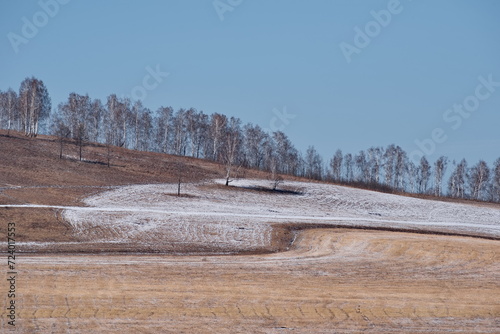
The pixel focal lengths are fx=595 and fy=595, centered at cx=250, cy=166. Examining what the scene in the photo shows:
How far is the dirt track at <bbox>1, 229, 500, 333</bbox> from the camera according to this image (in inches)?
647

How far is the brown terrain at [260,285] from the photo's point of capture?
16578 millimetres

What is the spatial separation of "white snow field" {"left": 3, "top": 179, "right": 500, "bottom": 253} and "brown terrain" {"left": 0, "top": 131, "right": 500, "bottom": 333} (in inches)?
87.6

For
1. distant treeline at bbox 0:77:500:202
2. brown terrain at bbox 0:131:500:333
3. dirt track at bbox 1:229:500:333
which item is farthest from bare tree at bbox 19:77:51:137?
dirt track at bbox 1:229:500:333

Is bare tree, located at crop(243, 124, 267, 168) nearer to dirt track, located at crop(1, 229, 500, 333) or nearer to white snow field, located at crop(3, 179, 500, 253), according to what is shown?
white snow field, located at crop(3, 179, 500, 253)

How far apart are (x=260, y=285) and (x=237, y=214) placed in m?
27.8

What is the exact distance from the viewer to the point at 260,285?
21859mm

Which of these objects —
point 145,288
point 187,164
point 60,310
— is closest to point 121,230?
point 145,288

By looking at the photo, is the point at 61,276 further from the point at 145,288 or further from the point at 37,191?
the point at 37,191

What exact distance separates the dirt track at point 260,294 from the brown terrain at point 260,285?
0.04m

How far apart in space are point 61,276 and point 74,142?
87.1 m

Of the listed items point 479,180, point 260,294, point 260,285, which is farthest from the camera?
point 479,180

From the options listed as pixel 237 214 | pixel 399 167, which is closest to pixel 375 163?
pixel 399 167

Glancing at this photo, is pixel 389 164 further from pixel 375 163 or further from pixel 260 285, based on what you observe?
pixel 260 285

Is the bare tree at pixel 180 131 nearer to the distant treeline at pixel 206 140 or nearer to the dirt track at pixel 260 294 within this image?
the distant treeline at pixel 206 140
